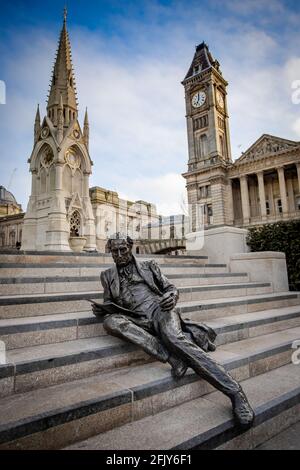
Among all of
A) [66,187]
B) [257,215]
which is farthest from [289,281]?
[257,215]

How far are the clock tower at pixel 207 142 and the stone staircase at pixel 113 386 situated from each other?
1538 inches

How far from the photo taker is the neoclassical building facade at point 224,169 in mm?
39906

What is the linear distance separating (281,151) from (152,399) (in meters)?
43.9

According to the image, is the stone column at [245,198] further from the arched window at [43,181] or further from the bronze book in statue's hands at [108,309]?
the bronze book in statue's hands at [108,309]

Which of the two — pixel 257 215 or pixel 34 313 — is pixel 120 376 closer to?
pixel 34 313

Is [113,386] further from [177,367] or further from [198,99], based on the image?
[198,99]

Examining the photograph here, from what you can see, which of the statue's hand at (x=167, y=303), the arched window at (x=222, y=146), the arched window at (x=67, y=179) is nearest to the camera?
the statue's hand at (x=167, y=303)

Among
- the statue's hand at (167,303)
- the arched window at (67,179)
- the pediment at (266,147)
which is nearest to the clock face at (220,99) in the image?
the pediment at (266,147)

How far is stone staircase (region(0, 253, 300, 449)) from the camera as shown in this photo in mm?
1792

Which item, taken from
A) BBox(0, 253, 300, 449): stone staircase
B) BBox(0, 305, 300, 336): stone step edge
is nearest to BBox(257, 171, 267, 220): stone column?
BBox(0, 305, 300, 336): stone step edge

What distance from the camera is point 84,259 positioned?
6.05 metres

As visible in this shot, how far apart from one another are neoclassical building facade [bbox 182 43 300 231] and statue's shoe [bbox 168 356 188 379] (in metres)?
39.9

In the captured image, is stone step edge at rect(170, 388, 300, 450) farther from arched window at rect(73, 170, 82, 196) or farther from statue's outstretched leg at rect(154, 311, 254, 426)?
arched window at rect(73, 170, 82, 196)

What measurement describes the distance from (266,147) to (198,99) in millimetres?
16419
